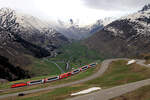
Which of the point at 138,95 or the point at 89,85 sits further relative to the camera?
the point at 89,85

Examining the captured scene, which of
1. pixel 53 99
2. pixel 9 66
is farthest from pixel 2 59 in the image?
pixel 53 99

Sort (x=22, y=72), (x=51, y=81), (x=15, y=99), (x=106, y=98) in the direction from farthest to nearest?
(x=22, y=72), (x=51, y=81), (x=15, y=99), (x=106, y=98)

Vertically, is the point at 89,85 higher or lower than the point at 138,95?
lower

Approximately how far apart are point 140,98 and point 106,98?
8.48 metres

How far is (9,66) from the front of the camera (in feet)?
637

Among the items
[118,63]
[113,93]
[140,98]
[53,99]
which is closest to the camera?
[140,98]

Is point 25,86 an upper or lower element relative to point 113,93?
lower

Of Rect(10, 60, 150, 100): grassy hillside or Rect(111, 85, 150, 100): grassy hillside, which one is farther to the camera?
Rect(10, 60, 150, 100): grassy hillside

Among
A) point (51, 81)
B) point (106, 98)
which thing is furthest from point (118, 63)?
point (106, 98)

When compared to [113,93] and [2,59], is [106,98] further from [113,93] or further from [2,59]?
[2,59]

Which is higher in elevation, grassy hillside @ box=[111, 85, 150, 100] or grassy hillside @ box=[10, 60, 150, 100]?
grassy hillside @ box=[111, 85, 150, 100]

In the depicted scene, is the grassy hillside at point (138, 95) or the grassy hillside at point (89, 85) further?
the grassy hillside at point (89, 85)

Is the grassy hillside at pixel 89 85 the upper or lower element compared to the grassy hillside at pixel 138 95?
lower

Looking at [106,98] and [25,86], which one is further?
[25,86]
